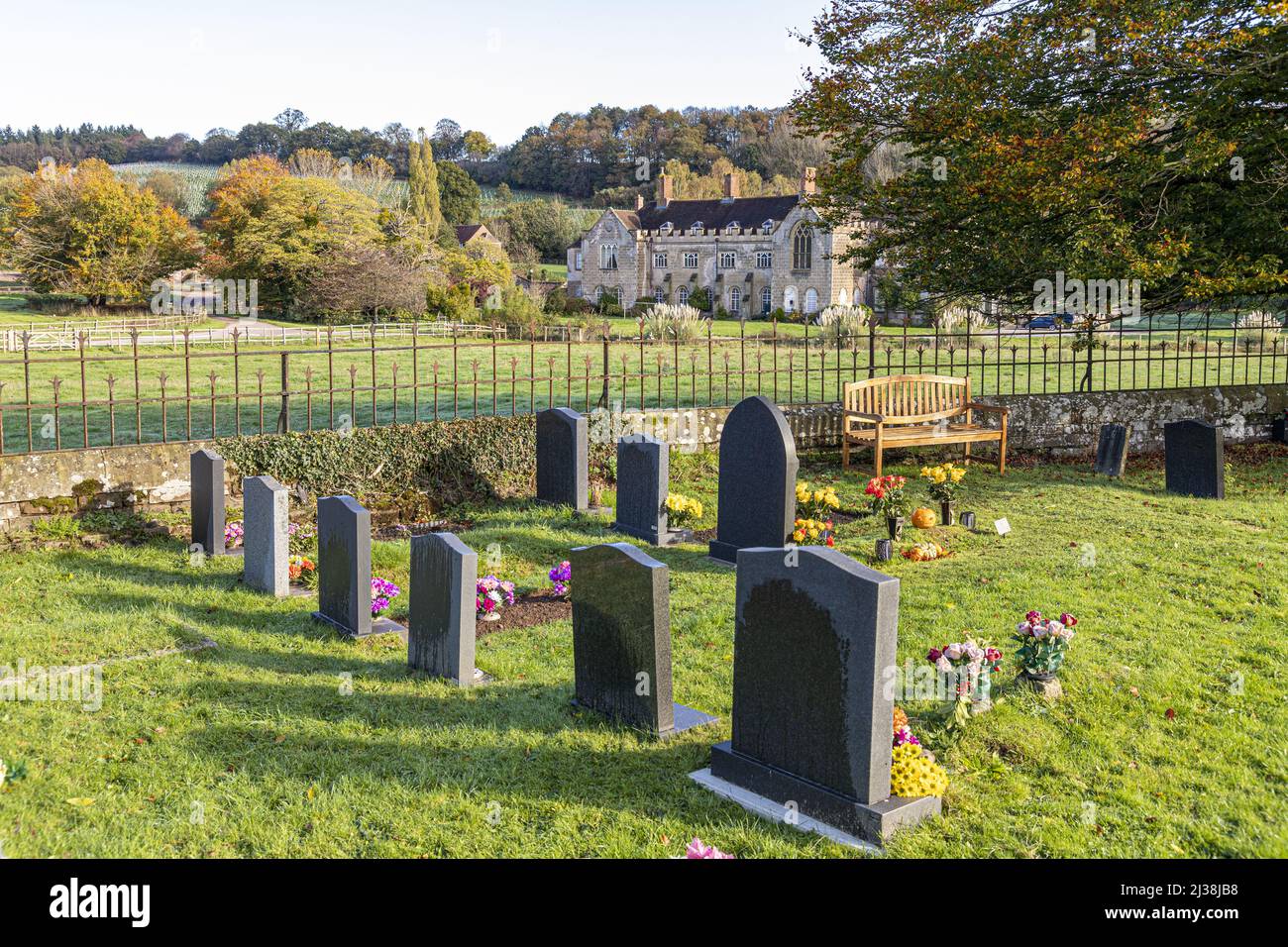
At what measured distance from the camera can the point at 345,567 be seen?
7.94 m

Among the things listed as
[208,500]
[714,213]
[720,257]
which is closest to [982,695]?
[208,500]

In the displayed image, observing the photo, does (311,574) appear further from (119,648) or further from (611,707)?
(611,707)

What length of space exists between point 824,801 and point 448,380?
18244 millimetres

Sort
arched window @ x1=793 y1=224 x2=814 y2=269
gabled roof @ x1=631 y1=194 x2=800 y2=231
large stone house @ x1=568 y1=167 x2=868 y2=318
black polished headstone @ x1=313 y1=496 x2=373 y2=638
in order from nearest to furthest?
black polished headstone @ x1=313 y1=496 x2=373 y2=638 < arched window @ x1=793 y1=224 x2=814 y2=269 < large stone house @ x1=568 y1=167 x2=868 y2=318 < gabled roof @ x1=631 y1=194 x2=800 y2=231

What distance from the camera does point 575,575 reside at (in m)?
6.46

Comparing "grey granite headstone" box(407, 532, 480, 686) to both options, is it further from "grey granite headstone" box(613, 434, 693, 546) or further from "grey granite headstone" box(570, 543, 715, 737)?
"grey granite headstone" box(613, 434, 693, 546)

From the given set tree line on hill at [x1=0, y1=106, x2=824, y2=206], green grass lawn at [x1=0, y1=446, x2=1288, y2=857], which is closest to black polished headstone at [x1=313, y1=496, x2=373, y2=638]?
green grass lawn at [x1=0, y1=446, x2=1288, y2=857]

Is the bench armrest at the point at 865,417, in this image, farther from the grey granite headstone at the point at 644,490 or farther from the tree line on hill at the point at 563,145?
the tree line on hill at the point at 563,145

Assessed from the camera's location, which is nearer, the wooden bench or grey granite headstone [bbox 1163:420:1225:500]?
grey granite headstone [bbox 1163:420:1225:500]

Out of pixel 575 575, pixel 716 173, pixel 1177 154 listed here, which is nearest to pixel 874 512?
pixel 575 575

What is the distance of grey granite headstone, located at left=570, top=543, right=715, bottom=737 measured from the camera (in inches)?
232

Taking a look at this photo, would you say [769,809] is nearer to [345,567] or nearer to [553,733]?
[553,733]

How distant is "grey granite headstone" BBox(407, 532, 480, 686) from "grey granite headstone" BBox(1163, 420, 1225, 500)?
930 centimetres
